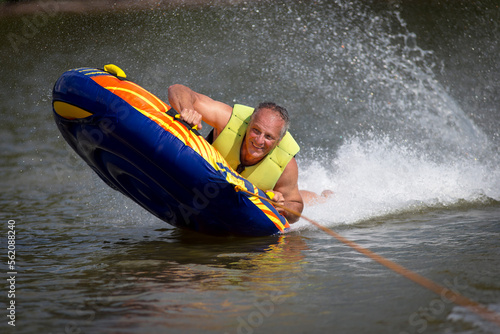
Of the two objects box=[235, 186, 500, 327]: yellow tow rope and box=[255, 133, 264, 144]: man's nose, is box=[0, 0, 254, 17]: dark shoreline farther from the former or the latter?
box=[235, 186, 500, 327]: yellow tow rope

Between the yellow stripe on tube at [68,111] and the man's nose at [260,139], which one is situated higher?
the yellow stripe on tube at [68,111]

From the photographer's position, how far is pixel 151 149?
3.42 meters

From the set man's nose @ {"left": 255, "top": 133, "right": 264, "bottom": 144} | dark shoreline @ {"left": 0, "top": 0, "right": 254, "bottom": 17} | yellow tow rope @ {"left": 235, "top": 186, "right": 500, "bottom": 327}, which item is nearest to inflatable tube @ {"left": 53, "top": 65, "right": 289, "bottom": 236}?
yellow tow rope @ {"left": 235, "top": 186, "right": 500, "bottom": 327}

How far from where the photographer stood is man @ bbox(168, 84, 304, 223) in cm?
407

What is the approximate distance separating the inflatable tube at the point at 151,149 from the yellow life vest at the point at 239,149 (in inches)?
8.5

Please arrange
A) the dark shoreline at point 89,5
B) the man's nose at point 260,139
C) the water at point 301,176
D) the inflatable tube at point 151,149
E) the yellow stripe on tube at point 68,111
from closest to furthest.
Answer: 1. the water at point 301,176
2. the inflatable tube at point 151,149
3. the yellow stripe on tube at point 68,111
4. the man's nose at point 260,139
5. the dark shoreline at point 89,5

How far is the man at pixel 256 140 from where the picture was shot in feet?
13.4

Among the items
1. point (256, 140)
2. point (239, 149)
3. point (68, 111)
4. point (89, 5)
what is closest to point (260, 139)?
point (256, 140)

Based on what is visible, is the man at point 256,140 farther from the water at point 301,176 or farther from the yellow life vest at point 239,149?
the water at point 301,176

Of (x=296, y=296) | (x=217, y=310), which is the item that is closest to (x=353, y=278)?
(x=296, y=296)

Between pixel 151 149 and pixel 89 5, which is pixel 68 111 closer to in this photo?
pixel 151 149

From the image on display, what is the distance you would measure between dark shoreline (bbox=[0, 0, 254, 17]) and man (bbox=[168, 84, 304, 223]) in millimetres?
8657

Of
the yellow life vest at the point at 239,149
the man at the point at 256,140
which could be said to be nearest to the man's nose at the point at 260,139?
the man at the point at 256,140

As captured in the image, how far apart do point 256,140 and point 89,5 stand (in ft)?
33.2
